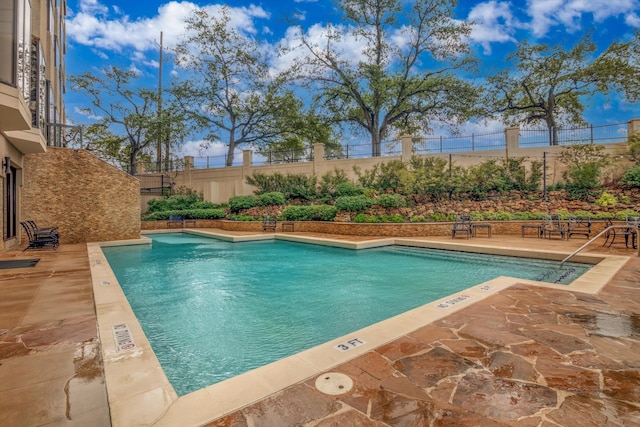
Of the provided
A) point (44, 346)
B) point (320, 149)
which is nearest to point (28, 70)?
point (44, 346)

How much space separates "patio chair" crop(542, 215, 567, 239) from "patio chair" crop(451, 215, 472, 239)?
90.9 inches

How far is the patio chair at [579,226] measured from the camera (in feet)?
33.0

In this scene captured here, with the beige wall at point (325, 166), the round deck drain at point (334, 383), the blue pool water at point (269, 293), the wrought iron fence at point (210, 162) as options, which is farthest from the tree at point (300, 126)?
the round deck drain at point (334, 383)

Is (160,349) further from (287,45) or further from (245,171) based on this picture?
(287,45)

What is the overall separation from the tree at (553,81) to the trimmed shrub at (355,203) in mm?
13172

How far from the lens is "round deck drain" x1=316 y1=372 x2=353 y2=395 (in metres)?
2.16

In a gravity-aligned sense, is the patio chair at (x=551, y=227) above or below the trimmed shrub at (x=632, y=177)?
below

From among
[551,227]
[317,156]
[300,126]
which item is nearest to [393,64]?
[300,126]

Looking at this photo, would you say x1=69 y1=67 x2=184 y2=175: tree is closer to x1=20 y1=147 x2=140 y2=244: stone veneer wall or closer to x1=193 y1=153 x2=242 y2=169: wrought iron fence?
x1=193 y1=153 x2=242 y2=169: wrought iron fence

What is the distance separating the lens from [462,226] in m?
11.7

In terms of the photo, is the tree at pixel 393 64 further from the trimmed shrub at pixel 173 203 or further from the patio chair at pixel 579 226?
the patio chair at pixel 579 226

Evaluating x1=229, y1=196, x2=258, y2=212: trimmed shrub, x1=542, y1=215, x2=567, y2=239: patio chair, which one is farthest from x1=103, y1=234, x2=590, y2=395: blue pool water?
x1=229, y1=196, x2=258, y2=212: trimmed shrub

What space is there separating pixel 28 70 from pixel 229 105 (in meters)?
18.3

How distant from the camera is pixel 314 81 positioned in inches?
878
